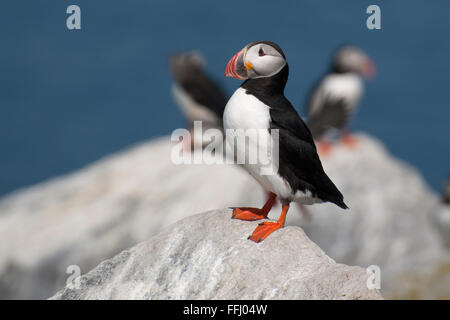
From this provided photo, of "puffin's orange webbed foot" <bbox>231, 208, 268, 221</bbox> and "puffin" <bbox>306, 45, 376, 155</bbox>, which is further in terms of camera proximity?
"puffin" <bbox>306, 45, 376, 155</bbox>

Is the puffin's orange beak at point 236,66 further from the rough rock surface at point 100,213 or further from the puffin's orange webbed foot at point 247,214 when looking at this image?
the rough rock surface at point 100,213

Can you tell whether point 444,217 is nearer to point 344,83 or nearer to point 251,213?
point 344,83

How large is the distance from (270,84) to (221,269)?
1.20 meters

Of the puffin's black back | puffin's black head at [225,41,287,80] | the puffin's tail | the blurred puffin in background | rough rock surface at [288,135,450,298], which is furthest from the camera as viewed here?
the blurred puffin in background

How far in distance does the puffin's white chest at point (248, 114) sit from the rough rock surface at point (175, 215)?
20.5ft

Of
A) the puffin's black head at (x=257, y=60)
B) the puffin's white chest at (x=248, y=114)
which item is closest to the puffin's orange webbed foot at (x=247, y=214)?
the puffin's white chest at (x=248, y=114)

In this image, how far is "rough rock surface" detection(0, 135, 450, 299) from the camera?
11.5 metres

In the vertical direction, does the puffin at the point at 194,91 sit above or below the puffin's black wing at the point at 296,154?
below

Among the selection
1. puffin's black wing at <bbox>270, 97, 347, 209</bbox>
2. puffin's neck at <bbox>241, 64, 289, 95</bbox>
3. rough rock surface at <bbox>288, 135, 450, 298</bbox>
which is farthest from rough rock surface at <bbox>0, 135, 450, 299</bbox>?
puffin's neck at <bbox>241, 64, 289, 95</bbox>

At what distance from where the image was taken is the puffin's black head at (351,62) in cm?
1379

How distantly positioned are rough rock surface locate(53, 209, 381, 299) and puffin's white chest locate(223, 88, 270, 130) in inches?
27.3

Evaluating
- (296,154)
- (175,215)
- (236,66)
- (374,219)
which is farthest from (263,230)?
(374,219)

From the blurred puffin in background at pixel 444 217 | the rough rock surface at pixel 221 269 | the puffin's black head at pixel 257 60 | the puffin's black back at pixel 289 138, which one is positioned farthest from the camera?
the blurred puffin in background at pixel 444 217

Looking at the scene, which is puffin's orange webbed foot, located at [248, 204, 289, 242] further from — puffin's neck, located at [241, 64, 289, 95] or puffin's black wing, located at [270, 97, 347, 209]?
puffin's neck, located at [241, 64, 289, 95]
